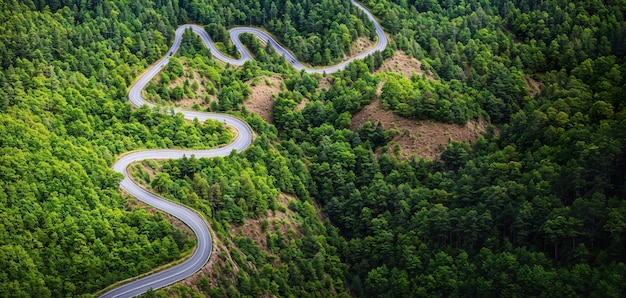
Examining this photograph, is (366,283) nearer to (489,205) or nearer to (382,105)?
(489,205)

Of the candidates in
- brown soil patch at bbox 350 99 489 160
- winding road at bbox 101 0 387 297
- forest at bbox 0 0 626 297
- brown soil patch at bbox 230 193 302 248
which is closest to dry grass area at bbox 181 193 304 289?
brown soil patch at bbox 230 193 302 248

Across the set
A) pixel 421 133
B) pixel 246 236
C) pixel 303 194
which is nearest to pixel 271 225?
pixel 246 236

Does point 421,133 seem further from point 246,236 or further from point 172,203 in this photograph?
point 172,203

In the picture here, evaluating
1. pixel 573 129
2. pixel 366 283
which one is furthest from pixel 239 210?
pixel 573 129

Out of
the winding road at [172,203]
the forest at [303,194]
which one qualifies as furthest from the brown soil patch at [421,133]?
the winding road at [172,203]

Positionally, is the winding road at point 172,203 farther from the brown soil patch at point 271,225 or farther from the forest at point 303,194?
the brown soil patch at point 271,225
